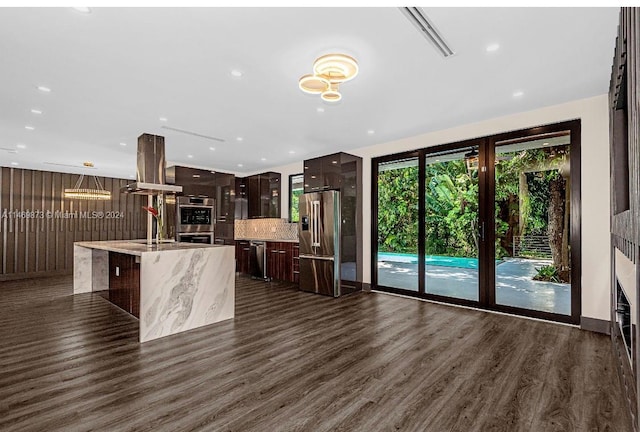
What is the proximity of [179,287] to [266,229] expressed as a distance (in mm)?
4393

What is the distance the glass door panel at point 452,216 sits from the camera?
16.4ft

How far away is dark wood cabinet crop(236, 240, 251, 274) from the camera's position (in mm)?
7691

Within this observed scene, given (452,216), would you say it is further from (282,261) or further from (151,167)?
(151,167)

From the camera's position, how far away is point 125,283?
444cm

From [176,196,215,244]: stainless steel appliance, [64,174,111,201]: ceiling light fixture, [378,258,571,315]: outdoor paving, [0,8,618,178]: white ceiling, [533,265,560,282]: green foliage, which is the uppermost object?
[0,8,618,178]: white ceiling

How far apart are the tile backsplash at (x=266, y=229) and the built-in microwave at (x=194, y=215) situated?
893mm

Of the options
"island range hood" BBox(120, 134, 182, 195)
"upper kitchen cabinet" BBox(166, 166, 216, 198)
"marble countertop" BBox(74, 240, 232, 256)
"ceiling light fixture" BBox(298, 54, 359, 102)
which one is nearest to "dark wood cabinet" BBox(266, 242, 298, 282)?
"upper kitchen cabinet" BBox(166, 166, 216, 198)

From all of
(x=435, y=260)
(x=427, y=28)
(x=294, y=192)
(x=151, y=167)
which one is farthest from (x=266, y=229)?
(x=427, y=28)

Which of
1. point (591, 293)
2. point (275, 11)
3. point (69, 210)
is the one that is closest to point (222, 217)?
point (69, 210)

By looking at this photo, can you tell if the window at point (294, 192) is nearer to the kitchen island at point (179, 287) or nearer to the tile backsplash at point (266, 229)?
the tile backsplash at point (266, 229)

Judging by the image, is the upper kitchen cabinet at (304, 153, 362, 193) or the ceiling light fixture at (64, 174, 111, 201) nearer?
the upper kitchen cabinet at (304, 153, 362, 193)

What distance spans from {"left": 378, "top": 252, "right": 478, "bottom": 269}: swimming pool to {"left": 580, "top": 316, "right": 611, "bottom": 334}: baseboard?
1.41 m

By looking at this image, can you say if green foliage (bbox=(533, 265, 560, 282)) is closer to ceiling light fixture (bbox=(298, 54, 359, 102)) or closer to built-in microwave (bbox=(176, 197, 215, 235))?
ceiling light fixture (bbox=(298, 54, 359, 102))
